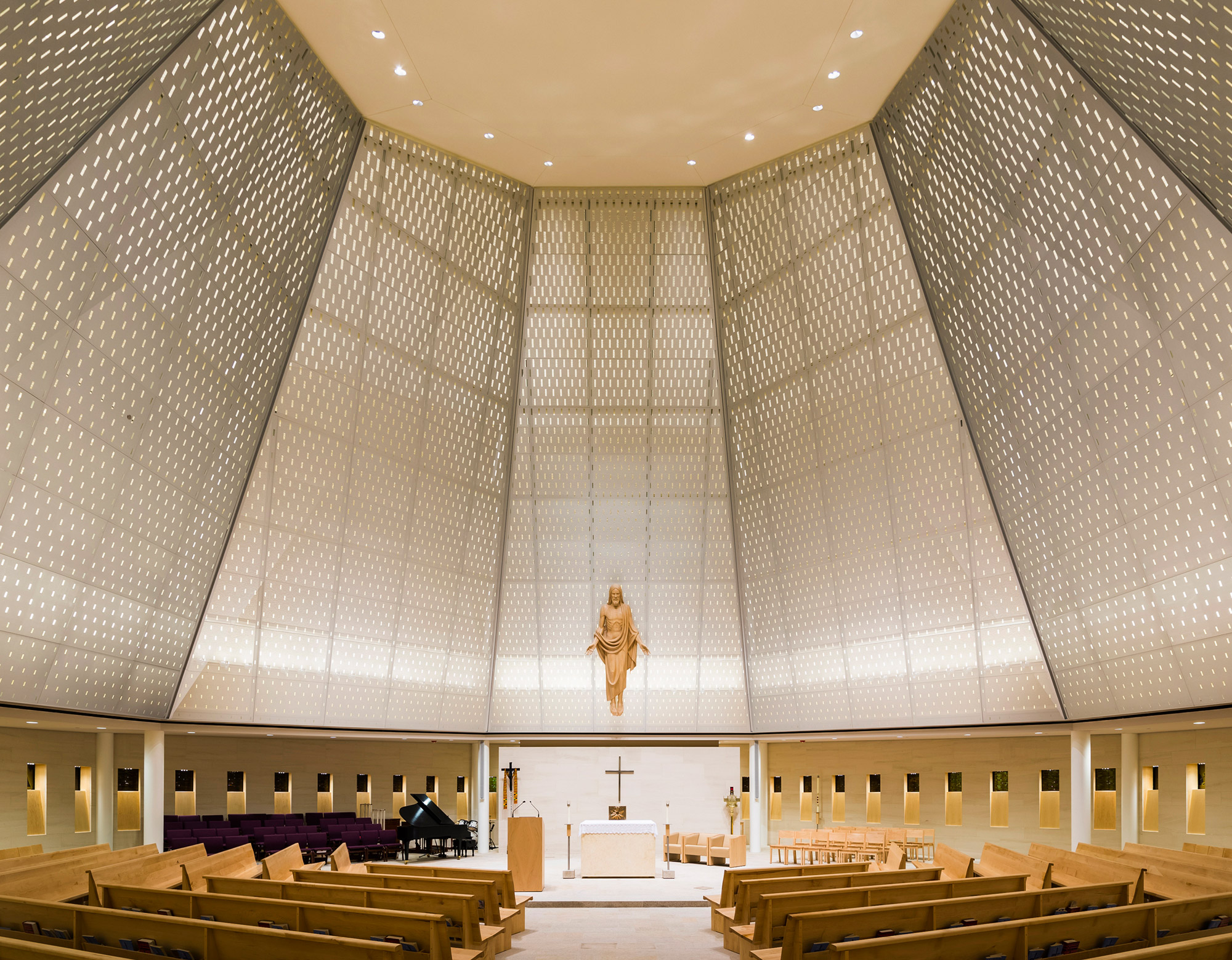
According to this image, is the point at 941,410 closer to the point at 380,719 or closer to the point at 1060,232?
the point at 1060,232

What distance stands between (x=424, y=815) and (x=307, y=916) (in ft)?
40.1

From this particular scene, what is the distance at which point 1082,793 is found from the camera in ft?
45.4

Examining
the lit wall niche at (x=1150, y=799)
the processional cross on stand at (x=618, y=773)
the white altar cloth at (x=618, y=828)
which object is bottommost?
the processional cross on stand at (x=618, y=773)

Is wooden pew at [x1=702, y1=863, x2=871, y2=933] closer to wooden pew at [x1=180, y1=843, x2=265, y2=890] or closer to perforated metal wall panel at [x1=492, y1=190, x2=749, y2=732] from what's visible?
wooden pew at [x1=180, y1=843, x2=265, y2=890]

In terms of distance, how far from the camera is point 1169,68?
23.5 ft

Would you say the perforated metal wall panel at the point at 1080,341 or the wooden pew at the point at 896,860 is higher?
the perforated metal wall panel at the point at 1080,341

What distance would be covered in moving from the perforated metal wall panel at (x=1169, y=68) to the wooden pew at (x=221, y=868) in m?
9.97

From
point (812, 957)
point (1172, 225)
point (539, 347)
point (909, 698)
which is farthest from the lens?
point (539, 347)

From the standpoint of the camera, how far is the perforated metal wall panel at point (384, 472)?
13086 millimetres

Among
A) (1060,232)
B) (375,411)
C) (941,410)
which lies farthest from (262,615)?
(1060,232)

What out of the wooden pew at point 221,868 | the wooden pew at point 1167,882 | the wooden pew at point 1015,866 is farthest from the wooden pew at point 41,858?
the wooden pew at point 1167,882

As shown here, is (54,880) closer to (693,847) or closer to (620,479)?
(620,479)

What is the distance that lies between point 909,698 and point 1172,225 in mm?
9305

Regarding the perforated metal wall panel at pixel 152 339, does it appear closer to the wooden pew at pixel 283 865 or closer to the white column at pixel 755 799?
the wooden pew at pixel 283 865
